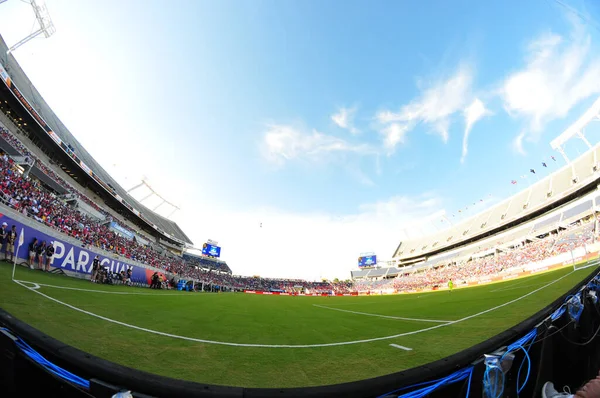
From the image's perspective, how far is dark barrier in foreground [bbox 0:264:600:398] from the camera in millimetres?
1482

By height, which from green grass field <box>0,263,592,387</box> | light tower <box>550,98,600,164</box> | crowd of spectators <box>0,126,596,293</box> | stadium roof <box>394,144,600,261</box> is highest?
light tower <box>550,98,600,164</box>

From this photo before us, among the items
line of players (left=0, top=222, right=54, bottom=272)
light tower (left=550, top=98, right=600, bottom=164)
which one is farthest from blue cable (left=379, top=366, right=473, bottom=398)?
light tower (left=550, top=98, right=600, bottom=164)

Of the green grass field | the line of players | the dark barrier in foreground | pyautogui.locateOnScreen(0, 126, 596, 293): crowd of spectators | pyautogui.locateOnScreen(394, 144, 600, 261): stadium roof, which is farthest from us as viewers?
pyautogui.locateOnScreen(394, 144, 600, 261): stadium roof

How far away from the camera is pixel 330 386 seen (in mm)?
1581

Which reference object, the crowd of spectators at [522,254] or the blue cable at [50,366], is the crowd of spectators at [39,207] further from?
the crowd of spectators at [522,254]

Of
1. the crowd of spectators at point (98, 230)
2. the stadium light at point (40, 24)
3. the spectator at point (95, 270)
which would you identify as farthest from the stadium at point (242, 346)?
the stadium light at point (40, 24)

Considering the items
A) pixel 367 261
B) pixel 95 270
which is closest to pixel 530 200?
pixel 367 261

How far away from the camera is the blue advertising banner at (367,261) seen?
283 feet

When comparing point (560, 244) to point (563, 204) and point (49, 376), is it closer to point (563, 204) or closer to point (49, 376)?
point (563, 204)

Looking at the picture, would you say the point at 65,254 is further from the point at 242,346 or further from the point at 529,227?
the point at 529,227

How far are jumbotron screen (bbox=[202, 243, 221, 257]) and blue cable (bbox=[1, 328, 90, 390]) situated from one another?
7226 cm

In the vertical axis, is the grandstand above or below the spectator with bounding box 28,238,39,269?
above

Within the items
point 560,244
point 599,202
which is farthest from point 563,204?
point 560,244

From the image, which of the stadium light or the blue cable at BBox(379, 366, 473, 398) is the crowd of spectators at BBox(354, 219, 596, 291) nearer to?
the blue cable at BBox(379, 366, 473, 398)
